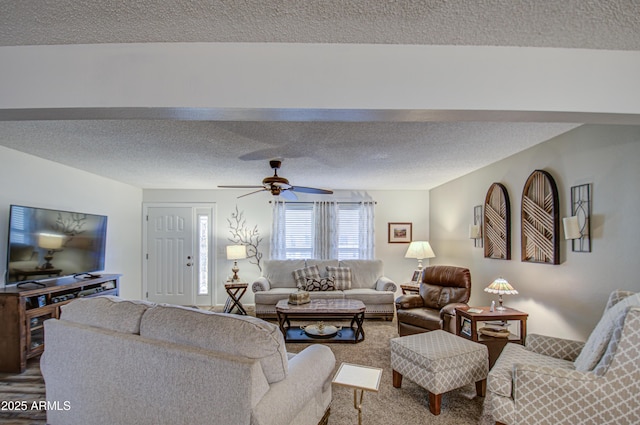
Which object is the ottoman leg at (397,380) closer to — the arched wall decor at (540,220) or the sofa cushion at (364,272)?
the arched wall decor at (540,220)

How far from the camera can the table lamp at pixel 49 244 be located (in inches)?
149

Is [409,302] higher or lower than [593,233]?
lower

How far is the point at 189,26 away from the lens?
1.51 meters

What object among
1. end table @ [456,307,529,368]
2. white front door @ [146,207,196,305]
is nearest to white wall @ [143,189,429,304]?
white front door @ [146,207,196,305]

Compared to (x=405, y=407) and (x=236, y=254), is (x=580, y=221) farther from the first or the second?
(x=236, y=254)

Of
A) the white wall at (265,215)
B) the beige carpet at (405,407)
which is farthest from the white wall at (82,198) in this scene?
the beige carpet at (405,407)

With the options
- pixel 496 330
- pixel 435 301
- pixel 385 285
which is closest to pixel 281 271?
pixel 385 285

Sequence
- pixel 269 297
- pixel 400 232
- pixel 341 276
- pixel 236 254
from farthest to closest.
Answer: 1. pixel 400 232
2. pixel 236 254
3. pixel 341 276
4. pixel 269 297

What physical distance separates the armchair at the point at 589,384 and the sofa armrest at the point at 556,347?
1.11 feet

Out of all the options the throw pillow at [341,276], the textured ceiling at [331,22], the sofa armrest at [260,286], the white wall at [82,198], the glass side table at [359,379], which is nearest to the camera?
the textured ceiling at [331,22]

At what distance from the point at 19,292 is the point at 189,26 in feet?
10.9

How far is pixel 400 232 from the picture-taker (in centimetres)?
655

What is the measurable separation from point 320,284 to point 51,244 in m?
3.67

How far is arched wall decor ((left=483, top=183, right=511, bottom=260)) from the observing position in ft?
12.5
